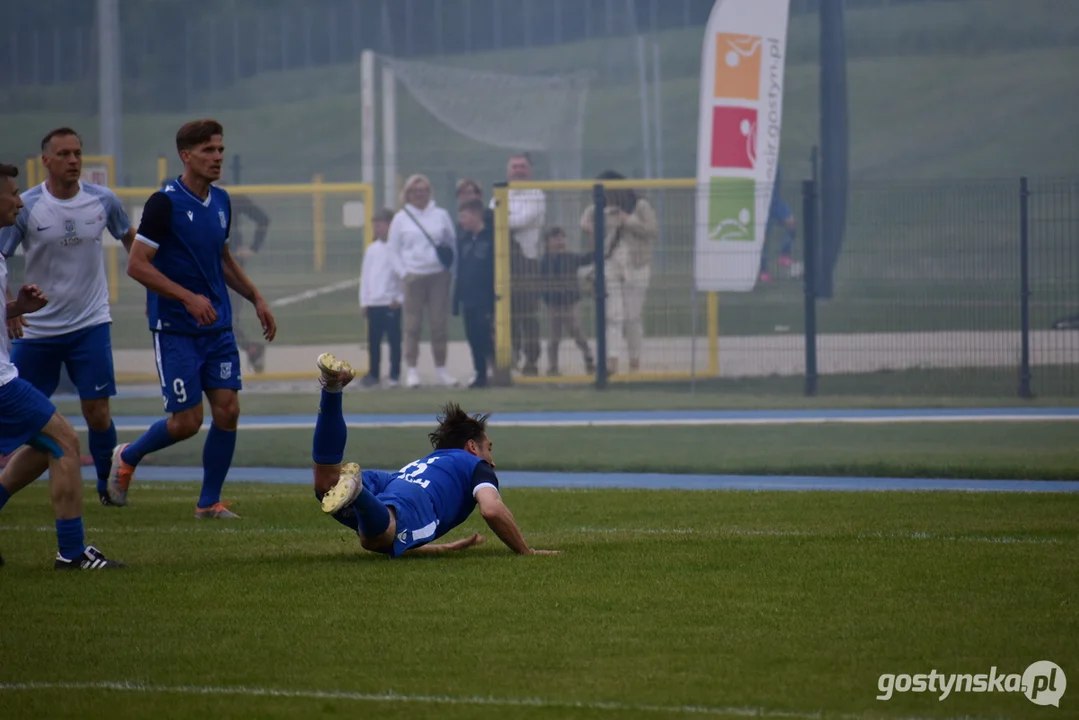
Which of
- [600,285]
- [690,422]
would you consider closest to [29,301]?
[690,422]

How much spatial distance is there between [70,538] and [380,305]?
11.9m

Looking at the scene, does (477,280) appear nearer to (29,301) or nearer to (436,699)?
(29,301)

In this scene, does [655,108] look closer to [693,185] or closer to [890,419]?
[693,185]

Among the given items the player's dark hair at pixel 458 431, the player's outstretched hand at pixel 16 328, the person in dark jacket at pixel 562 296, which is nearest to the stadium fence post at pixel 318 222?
the person in dark jacket at pixel 562 296

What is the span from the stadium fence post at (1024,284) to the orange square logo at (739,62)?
11.0 ft

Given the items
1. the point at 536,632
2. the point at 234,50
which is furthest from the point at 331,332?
the point at 536,632

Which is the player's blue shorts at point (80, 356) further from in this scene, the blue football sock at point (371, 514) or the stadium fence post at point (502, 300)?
the stadium fence post at point (502, 300)

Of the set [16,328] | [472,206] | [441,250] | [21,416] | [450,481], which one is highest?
[472,206]

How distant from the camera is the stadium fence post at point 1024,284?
17.2 meters

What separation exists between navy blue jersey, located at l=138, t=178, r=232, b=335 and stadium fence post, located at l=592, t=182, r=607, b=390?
9.80 metres

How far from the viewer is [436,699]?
17.0 ft

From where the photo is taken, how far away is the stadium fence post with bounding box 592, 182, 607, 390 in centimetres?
1881

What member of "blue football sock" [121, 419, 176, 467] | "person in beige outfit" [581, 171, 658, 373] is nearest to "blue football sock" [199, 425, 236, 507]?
"blue football sock" [121, 419, 176, 467]
